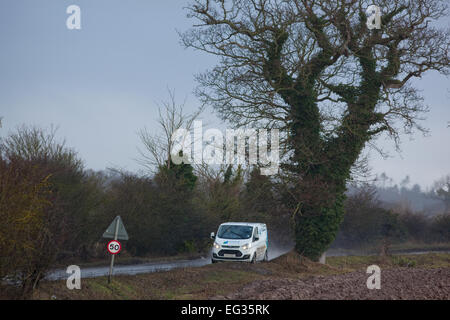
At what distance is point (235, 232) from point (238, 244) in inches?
35.4

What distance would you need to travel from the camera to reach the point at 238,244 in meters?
23.2

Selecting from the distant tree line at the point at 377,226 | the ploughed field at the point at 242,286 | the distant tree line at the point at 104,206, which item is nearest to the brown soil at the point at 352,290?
the ploughed field at the point at 242,286

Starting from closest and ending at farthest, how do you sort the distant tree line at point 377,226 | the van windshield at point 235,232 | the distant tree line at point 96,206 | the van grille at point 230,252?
the distant tree line at point 96,206 → the van grille at point 230,252 → the van windshield at point 235,232 → the distant tree line at point 377,226

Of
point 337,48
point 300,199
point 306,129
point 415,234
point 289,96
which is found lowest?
point 415,234

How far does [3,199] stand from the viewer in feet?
40.0

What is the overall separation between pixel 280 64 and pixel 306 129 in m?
3.61

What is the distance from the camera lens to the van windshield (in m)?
23.8

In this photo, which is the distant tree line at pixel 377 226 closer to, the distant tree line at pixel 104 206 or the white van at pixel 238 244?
the distant tree line at pixel 104 206

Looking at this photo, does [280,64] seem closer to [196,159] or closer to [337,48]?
[337,48]

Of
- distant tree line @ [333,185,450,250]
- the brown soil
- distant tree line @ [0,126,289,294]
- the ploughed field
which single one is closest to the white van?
the ploughed field

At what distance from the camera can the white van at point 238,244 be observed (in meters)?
23.1

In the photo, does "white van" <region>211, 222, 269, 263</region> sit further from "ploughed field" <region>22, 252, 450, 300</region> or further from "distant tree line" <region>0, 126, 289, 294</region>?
"distant tree line" <region>0, 126, 289, 294</region>
